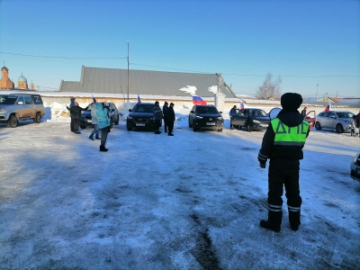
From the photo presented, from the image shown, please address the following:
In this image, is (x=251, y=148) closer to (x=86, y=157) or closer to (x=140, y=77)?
(x=86, y=157)

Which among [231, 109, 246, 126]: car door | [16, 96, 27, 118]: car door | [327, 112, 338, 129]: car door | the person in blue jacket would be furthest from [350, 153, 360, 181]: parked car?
[16, 96, 27, 118]: car door

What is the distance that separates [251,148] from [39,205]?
8195 mm

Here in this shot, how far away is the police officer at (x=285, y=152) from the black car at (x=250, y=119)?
13.3m

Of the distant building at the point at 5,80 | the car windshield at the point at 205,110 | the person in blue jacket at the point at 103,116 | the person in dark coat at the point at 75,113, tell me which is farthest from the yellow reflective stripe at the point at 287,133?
the distant building at the point at 5,80

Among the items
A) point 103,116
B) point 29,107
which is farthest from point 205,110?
point 29,107

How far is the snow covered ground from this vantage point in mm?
2848

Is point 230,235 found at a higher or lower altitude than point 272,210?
lower

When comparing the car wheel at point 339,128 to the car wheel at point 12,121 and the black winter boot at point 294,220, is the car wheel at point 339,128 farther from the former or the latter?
the car wheel at point 12,121

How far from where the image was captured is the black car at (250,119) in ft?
54.1

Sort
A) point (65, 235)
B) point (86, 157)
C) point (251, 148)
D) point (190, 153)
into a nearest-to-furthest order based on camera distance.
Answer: point (65, 235)
point (86, 157)
point (190, 153)
point (251, 148)

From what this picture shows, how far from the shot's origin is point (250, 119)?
16844mm

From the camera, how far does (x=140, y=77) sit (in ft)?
160

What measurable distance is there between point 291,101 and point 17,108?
53.1ft

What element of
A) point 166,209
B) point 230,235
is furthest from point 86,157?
point 230,235
